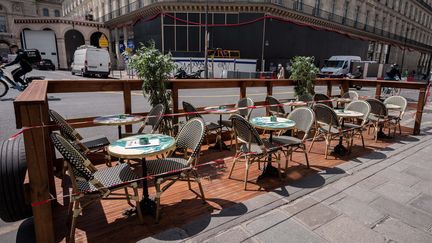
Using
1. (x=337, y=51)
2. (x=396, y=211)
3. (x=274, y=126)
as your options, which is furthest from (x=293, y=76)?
(x=337, y=51)

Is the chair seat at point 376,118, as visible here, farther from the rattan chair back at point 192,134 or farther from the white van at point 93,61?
the white van at point 93,61

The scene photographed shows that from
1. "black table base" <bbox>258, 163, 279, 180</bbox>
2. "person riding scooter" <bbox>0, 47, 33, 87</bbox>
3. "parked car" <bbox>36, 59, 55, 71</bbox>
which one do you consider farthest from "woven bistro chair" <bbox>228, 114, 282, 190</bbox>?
"parked car" <bbox>36, 59, 55, 71</bbox>

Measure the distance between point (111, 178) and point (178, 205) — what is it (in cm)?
89

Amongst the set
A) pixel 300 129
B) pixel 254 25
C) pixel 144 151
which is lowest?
pixel 300 129

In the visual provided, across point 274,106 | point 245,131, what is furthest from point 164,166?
point 274,106

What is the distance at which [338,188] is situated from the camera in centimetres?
367

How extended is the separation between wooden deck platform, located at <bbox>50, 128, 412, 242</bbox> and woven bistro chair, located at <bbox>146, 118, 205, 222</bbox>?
0.16m

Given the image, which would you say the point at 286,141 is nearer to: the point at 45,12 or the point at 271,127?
the point at 271,127

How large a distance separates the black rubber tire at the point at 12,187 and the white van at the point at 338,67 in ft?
75.1

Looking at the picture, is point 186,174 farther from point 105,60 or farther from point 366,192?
point 105,60

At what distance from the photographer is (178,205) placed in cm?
318

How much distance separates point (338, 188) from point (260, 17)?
82.5 feet

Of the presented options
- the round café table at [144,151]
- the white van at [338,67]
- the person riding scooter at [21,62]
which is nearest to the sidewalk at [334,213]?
the round café table at [144,151]

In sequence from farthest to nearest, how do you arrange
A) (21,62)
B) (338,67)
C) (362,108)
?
(338,67)
(21,62)
(362,108)
